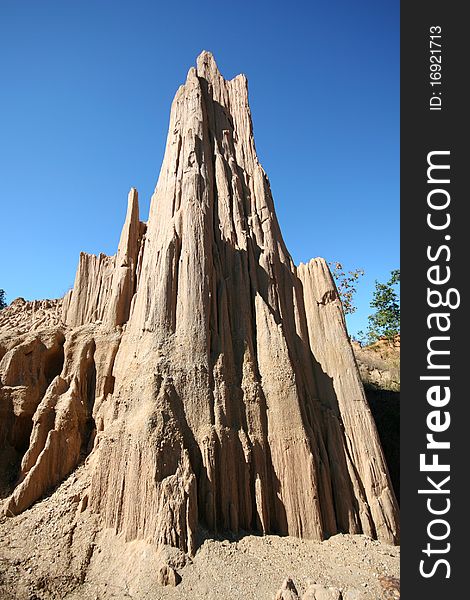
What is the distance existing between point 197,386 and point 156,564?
5457 mm

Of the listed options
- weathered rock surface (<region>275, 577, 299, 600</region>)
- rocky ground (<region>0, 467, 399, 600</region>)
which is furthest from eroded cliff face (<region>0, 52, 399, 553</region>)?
weathered rock surface (<region>275, 577, 299, 600</region>)

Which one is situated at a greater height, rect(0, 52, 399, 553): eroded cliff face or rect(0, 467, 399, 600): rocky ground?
rect(0, 52, 399, 553): eroded cliff face

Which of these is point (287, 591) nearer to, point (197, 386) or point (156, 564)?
point (156, 564)

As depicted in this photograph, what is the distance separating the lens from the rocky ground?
9336 mm

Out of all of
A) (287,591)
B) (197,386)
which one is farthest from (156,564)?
(197,386)

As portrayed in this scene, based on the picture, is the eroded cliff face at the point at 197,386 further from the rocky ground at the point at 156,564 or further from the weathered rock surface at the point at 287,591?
the weathered rock surface at the point at 287,591

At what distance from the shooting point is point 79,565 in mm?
10242

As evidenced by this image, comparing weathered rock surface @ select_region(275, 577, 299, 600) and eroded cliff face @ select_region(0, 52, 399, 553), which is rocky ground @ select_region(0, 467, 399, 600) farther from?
eroded cliff face @ select_region(0, 52, 399, 553)

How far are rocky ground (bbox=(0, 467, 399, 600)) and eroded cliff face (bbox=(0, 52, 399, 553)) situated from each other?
54cm

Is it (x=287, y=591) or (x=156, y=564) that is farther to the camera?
(x=156, y=564)

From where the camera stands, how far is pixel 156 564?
Result: 9750 millimetres

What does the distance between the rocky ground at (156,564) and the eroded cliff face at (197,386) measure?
54cm

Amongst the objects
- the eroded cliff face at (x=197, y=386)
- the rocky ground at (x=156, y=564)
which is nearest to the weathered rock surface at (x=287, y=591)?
the rocky ground at (x=156, y=564)

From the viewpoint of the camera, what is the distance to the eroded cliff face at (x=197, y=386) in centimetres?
1186
